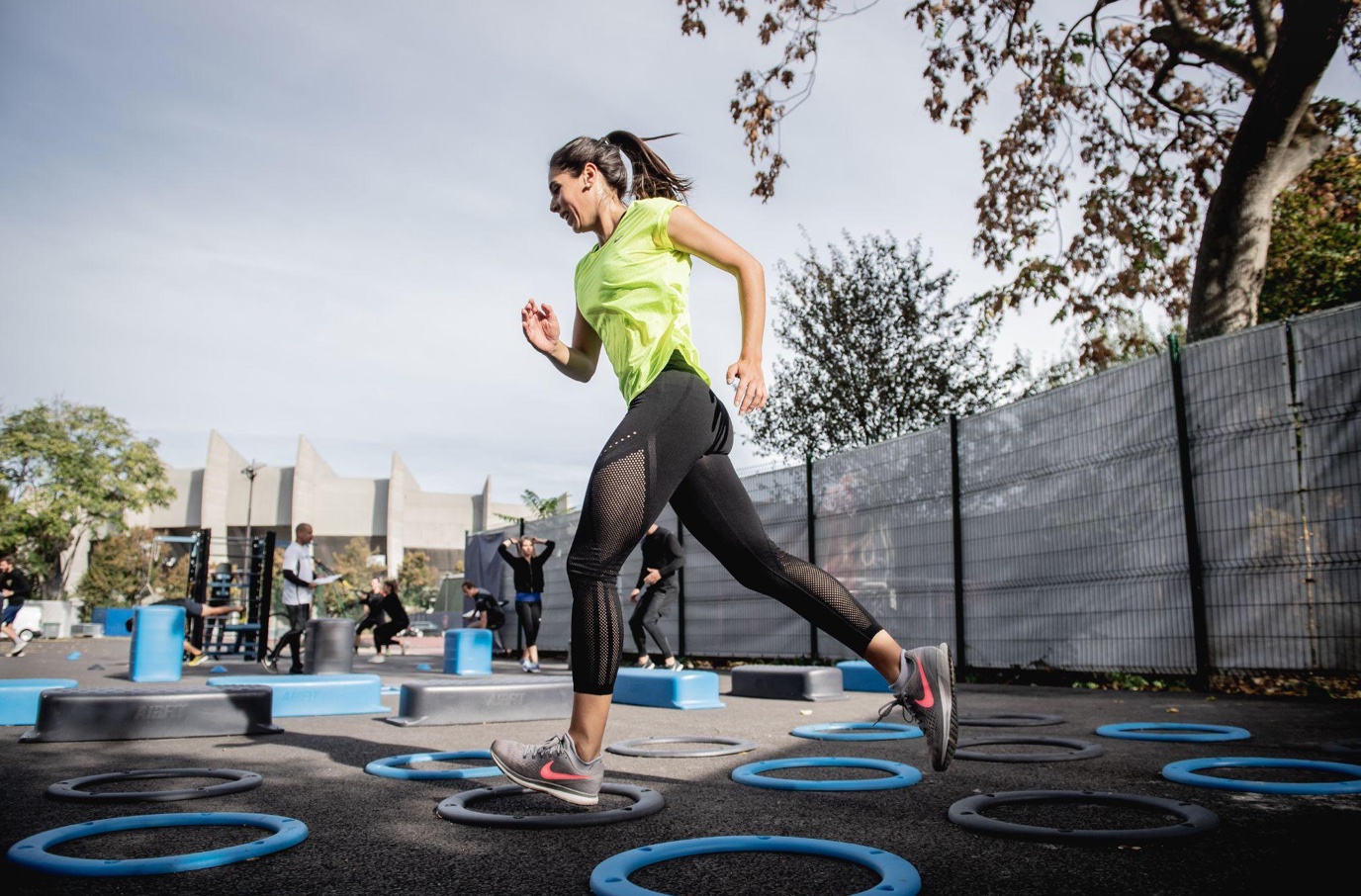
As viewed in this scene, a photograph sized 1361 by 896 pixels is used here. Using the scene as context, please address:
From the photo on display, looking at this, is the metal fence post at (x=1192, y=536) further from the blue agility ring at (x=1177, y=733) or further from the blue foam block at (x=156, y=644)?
the blue foam block at (x=156, y=644)

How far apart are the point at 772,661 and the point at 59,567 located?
42.6 meters

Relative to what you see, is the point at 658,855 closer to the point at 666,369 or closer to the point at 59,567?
the point at 666,369

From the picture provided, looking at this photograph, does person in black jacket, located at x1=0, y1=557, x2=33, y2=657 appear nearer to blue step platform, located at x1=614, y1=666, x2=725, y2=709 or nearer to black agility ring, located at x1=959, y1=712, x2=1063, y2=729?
blue step platform, located at x1=614, y1=666, x2=725, y2=709

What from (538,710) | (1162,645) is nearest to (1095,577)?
(1162,645)

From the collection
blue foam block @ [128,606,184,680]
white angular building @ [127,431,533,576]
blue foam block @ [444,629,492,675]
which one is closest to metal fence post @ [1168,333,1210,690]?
blue foam block @ [444,629,492,675]

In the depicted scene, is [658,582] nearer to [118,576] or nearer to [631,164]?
[631,164]

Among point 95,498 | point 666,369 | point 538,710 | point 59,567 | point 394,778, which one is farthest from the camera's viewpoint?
point 59,567

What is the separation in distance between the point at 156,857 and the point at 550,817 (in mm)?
901

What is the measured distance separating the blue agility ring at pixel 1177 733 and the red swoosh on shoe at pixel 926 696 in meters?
2.13

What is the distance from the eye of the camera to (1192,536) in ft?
23.2

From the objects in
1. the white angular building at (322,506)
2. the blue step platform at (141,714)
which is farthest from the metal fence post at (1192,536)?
the white angular building at (322,506)

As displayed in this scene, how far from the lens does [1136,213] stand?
11609mm

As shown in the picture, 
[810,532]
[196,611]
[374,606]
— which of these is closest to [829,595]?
[810,532]

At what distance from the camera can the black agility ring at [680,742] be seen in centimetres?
369
